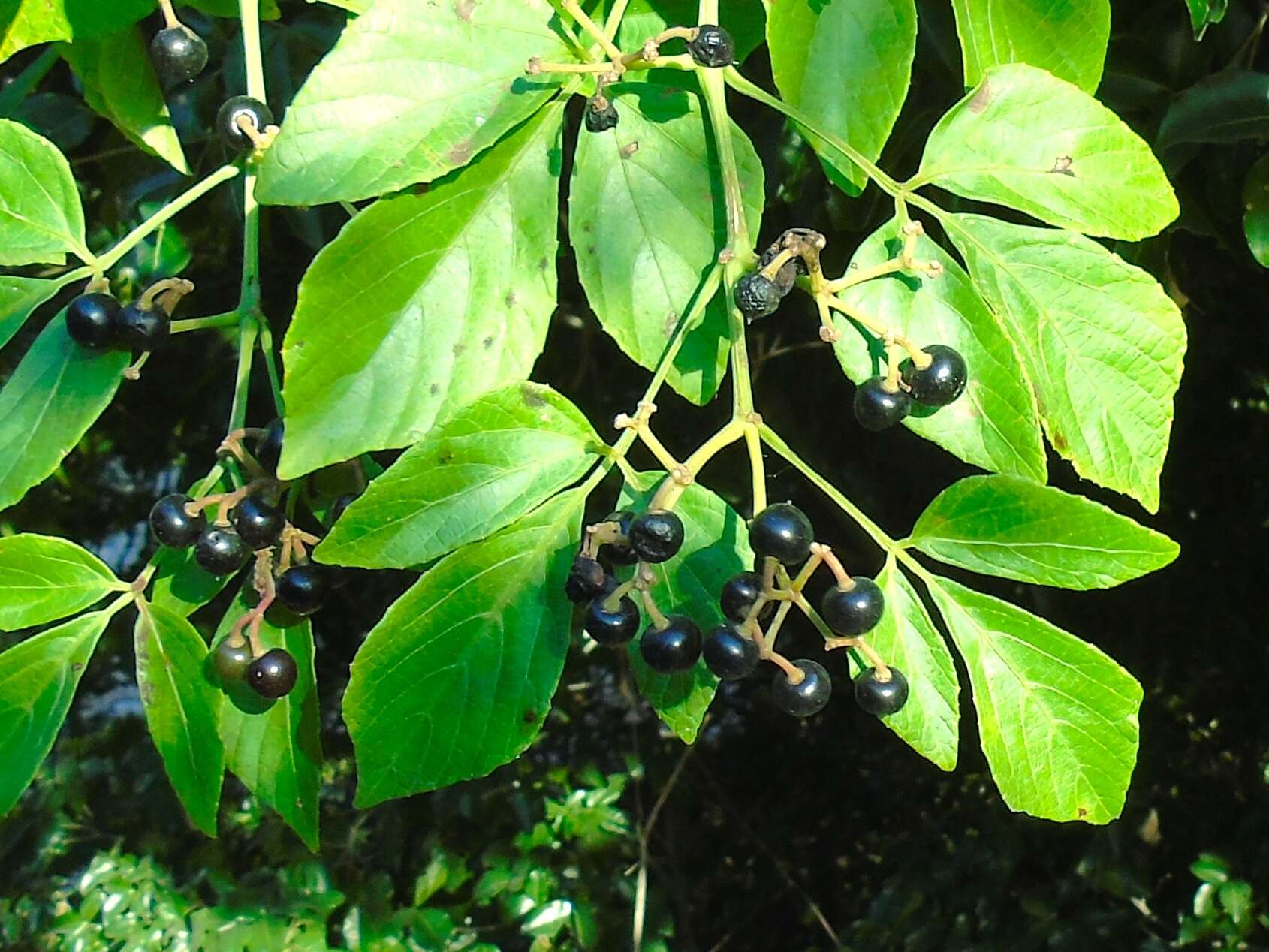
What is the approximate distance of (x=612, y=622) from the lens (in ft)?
1.60

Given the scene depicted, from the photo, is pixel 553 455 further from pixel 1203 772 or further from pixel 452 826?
pixel 1203 772

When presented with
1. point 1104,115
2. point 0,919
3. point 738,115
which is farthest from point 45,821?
point 1104,115

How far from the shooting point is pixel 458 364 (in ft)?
1.71

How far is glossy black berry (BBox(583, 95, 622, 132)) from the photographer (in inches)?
20.2

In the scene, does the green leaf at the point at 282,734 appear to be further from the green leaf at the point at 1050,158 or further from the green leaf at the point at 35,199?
the green leaf at the point at 1050,158

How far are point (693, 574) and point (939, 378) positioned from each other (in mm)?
136

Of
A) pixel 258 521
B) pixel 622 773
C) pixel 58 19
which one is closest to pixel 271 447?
pixel 258 521

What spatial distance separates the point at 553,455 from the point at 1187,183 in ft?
2.02

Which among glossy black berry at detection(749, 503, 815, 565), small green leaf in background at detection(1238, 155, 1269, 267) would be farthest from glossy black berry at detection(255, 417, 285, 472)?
small green leaf in background at detection(1238, 155, 1269, 267)

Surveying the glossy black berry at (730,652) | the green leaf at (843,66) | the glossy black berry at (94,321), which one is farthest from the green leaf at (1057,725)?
the glossy black berry at (94,321)

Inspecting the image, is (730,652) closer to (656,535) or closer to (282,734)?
(656,535)

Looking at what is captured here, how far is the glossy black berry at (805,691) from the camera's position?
1.78 ft

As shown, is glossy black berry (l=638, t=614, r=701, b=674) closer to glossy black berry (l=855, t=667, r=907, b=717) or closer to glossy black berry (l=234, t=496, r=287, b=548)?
glossy black berry (l=855, t=667, r=907, b=717)

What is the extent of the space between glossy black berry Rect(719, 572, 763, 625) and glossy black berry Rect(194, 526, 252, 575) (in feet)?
0.76
